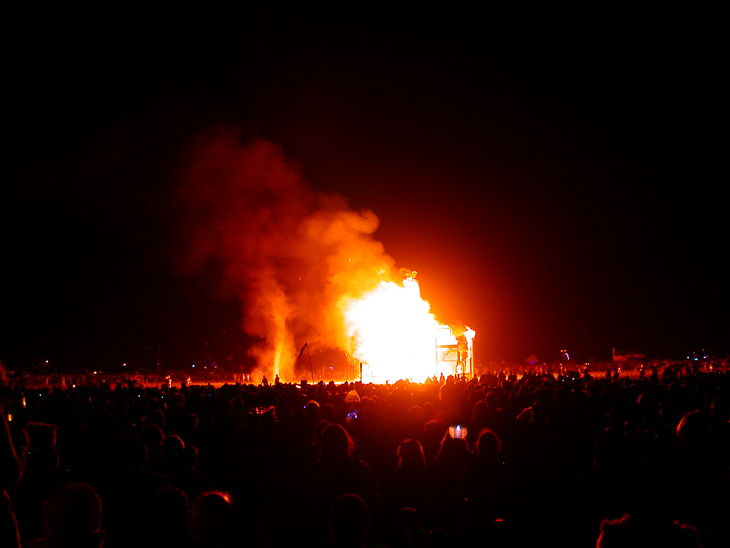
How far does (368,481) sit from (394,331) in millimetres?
29780

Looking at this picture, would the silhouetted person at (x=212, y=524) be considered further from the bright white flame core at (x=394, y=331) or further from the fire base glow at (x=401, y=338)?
the bright white flame core at (x=394, y=331)

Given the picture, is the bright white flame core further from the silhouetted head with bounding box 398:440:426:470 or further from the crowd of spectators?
the silhouetted head with bounding box 398:440:426:470

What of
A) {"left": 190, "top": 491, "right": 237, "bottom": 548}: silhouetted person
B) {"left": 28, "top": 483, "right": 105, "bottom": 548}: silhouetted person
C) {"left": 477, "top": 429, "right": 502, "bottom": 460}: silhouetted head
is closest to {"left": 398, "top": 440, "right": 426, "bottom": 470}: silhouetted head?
{"left": 477, "top": 429, "right": 502, "bottom": 460}: silhouetted head

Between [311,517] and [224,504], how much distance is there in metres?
0.73

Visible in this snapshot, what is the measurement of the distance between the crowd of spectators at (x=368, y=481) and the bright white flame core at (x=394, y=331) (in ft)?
71.4

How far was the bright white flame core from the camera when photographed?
107ft

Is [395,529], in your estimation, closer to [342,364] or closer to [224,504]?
[224,504]

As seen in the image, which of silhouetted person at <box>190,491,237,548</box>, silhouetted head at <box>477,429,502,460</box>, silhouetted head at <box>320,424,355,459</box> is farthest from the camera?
silhouetted head at <box>477,429,502,460</box>

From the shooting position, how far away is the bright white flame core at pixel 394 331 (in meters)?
32.5

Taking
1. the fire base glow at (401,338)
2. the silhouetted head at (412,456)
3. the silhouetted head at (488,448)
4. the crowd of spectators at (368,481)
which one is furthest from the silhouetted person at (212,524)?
the fire base glow at (401,338)

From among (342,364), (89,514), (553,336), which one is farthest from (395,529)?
(553,336)

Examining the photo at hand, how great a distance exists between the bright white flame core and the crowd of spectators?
2178 centimetres

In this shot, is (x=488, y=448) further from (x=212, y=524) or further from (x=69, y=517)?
(x=69, y=517)

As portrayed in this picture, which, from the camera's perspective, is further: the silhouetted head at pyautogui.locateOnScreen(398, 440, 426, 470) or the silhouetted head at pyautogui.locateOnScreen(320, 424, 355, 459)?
the silhouetted head at pyautogui.locateOnScreen(398, 440, 426, 470)
